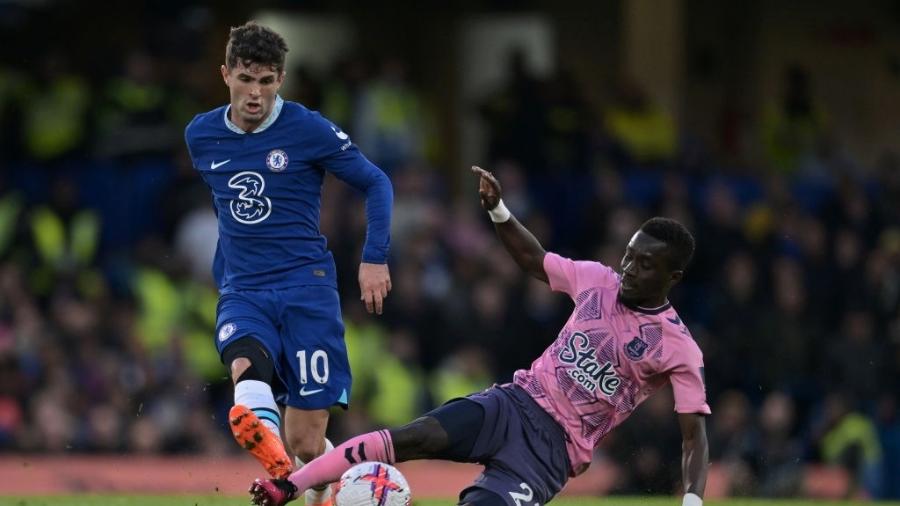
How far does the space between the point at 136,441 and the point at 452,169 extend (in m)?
6.22

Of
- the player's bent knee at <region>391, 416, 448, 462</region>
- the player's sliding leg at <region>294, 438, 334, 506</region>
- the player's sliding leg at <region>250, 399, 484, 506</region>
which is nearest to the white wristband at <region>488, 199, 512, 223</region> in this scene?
the player's sliding leg at <region>250, 399, 484, 506</region>

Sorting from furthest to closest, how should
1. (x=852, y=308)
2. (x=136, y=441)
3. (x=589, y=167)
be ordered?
1. (x=589, y=167)
2. (x=852, y=308)
3. (x=136, y=441)

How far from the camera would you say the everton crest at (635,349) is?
26.1 ft

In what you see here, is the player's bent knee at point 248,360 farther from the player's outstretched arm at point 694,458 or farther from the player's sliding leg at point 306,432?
the player's outstretched arm at point 694,458

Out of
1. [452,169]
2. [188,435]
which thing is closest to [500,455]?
[188,435]

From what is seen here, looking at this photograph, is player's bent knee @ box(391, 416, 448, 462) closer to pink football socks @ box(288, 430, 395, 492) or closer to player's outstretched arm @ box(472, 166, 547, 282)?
pink football socks @ box(288, 430, 395, 492)

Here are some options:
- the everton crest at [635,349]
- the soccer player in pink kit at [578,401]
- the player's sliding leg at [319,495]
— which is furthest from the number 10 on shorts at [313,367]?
the everton crest at [635,349]

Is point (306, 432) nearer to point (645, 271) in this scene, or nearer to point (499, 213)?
point (499, 213)

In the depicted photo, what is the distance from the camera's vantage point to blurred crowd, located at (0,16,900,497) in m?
14.3

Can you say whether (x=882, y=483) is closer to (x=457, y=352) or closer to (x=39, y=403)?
(x=457, y=352)

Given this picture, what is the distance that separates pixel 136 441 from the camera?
1398cm

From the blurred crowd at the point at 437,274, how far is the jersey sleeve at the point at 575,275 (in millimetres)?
5367

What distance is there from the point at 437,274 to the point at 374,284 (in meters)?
7.39

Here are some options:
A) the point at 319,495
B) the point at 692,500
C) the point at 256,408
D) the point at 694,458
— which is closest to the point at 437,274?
the point at 319,495
